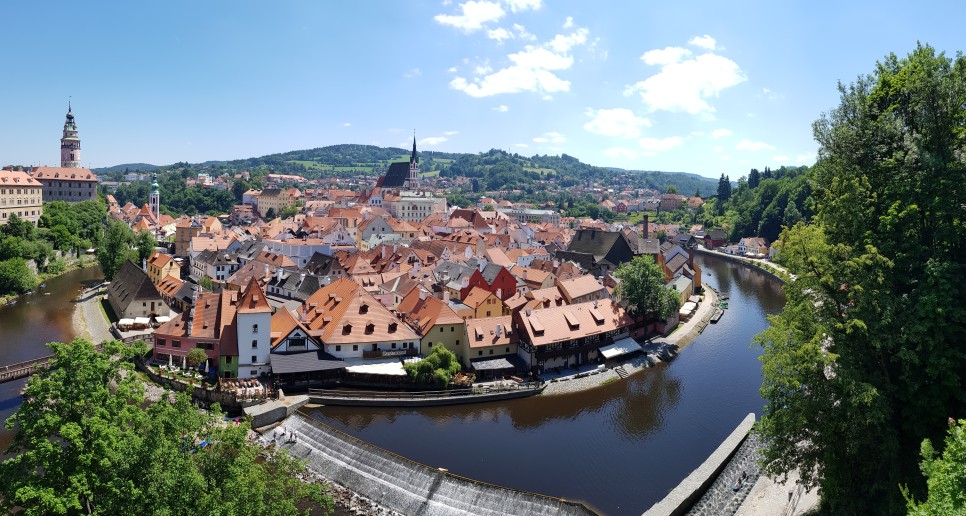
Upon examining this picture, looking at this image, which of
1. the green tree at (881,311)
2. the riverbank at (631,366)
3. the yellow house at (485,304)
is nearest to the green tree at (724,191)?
the riverbank at (631,366)

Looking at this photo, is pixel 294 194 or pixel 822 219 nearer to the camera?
pixel 822 219

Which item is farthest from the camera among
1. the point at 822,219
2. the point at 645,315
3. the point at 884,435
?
the point at 645,315

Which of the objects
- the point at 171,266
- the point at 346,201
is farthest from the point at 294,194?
the point at 171,266

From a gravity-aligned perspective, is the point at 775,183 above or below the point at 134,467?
above

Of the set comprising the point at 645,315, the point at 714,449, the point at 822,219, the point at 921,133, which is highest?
the point at 921,133

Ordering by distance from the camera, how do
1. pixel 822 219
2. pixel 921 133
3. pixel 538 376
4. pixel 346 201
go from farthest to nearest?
pixel 346 201 → pixel 538 376 → pixel 822 219 → pixel 921 133

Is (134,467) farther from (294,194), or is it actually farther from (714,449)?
(294,194)

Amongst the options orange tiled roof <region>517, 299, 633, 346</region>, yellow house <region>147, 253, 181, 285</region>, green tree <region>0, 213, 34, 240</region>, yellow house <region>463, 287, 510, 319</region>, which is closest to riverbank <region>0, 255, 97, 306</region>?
green tree <region>0, 213, 34, 240</region>
